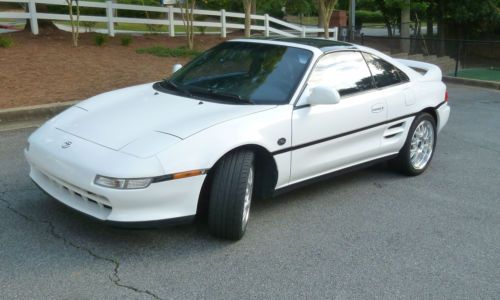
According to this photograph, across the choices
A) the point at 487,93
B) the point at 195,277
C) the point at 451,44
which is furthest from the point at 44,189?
the point at 451,44

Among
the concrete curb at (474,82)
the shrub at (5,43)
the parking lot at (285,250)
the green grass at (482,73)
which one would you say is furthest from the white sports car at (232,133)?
the green grass at (482,73)

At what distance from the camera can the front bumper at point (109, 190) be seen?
3.33 metres

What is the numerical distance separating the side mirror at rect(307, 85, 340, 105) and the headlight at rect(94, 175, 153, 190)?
1.57 metres

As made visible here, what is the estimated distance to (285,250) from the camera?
3750 millimetres

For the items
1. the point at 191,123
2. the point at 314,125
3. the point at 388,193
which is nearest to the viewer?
the point at 191,123

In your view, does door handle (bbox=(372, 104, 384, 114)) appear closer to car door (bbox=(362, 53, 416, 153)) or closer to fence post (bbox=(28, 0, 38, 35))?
car door (bbox=(362, 53, 416, 153))

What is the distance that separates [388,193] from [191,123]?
2.28 meters

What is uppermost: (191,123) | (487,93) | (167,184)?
(191,123)

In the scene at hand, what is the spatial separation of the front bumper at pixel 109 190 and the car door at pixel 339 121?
3.54 feet

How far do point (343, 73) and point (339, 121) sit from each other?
0.55 metres

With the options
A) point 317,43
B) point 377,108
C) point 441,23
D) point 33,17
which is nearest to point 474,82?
point 441,23

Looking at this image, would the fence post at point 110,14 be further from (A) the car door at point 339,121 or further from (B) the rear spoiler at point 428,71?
(A) the car door at point 339,121

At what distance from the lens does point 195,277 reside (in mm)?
3324

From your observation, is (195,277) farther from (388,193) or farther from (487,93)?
(487,93)
